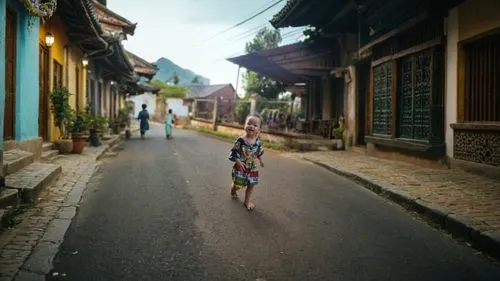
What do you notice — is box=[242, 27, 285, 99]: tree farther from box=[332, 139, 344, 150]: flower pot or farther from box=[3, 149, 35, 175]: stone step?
box=[3, 149, 35, 175]: stone step

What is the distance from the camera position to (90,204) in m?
7.13

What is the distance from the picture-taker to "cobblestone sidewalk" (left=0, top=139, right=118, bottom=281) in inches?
161

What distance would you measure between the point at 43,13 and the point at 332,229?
5.66 m

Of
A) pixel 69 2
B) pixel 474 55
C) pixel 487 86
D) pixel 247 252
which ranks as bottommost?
pixel 247 252

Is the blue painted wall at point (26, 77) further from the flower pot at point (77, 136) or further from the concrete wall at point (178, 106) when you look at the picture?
the concrete wall at point (178, 106)

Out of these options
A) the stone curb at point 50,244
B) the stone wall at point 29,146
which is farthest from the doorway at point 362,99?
the stone curb at point 50,244

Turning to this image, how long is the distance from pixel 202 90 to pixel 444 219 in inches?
3087

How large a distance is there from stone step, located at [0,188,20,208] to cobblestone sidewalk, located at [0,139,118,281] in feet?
0.62

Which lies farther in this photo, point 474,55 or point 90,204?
point 474,55

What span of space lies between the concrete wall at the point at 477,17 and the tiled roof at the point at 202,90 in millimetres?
68455

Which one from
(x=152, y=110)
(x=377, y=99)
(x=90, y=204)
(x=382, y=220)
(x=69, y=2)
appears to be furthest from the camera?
(x=152, y=110)

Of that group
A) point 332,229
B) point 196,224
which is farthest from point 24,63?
point 332,229

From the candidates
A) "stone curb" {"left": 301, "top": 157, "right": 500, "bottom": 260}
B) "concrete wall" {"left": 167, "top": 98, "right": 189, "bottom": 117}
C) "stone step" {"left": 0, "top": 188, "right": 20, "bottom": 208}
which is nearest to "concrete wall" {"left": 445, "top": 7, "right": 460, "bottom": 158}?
"stone curb" {"left": 301, "top": 157, "right": 500, "bottom": 260}

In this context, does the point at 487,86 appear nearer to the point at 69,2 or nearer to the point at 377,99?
the point at 377,99
